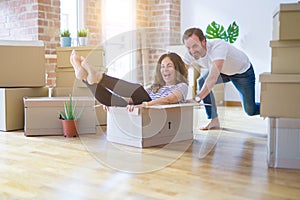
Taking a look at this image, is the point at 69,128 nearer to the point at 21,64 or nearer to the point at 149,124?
the point at 149,124

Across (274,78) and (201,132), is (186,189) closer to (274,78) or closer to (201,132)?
(274,78)

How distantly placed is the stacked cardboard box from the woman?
23.7 inches

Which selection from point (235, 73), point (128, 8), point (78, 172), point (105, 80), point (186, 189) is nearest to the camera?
point (186, 189)

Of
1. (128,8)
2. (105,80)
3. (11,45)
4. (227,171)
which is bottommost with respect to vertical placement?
(227,171)

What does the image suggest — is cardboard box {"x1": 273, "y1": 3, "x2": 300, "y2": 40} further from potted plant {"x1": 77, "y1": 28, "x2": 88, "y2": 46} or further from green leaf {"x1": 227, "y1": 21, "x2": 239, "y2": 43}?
green leaf {"x1": 227, "y1": 21, "x2": 239, "y2": 43}

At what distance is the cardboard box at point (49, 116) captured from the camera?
8.46ft

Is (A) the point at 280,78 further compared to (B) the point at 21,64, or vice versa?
(B) the point at 21,64

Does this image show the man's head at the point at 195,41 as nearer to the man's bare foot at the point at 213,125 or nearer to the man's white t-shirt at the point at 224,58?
the man's white t-shirt at the point at 224,58

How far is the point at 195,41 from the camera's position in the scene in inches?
92.0

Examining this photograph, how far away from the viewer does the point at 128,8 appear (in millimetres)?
4844

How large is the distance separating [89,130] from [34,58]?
805 mm

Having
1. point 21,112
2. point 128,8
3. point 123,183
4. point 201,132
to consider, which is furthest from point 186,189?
point 128,8

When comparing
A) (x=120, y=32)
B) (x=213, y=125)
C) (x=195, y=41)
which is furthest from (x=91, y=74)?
(x=120, y=32)

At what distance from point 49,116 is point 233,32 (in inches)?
108
